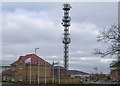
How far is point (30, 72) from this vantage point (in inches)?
3583

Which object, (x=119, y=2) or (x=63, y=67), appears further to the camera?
(x=63, y=67)

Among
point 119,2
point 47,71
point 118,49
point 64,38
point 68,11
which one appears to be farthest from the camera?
point 68,11

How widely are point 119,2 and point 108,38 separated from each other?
5.37 metres

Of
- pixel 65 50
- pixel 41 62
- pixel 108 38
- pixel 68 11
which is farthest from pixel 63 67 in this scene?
pixel 108 38

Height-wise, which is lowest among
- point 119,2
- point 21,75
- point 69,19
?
point 21,75

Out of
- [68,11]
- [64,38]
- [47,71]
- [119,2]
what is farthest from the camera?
[68,11]

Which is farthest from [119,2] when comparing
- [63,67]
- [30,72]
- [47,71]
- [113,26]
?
[63,67]

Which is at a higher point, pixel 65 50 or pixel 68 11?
pixel 68 11

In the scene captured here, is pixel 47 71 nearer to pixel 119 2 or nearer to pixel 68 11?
pixel 68 11

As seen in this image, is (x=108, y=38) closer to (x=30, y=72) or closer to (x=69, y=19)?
(x=30, y=72)

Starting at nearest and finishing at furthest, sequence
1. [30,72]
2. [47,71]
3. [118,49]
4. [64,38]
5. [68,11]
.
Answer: [118,49]
[30,72]
[47,71]
[64,38]
[68,11]

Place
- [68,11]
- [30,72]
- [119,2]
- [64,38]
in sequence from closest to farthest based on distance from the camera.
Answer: [119,2], [30,72], [64,38], [68,11]

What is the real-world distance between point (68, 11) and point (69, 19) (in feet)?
14.1

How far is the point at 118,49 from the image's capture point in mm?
29141
